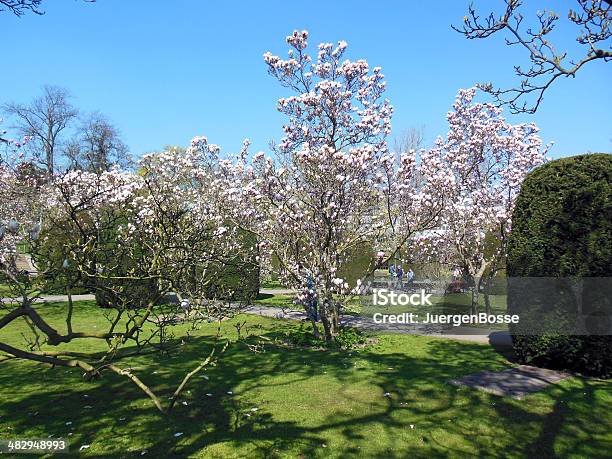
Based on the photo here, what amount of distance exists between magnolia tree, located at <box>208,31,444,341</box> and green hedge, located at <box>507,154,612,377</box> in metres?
2.20

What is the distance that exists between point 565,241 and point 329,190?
4592mm

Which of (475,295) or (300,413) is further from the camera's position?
(475,295)

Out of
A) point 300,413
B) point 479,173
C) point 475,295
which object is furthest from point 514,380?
point 479,173

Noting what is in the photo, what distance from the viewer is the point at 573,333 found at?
714 centimetres

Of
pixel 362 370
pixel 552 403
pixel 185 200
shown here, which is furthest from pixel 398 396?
pixel 185 200

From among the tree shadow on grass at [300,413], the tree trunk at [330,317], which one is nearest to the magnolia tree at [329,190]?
the tree trunk at [330,317]

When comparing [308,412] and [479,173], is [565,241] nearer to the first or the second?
[308,412]

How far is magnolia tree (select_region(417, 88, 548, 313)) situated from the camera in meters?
12.3

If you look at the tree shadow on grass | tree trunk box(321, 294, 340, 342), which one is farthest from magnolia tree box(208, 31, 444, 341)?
the tree shadow on grass

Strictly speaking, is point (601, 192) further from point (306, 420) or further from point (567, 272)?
point (306, 420)

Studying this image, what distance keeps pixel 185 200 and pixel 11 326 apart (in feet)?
20.3

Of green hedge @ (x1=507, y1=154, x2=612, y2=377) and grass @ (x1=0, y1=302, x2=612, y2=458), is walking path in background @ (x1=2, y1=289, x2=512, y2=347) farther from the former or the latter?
green hedge @ (x1=507, y1=154, x2=612, y2=377)

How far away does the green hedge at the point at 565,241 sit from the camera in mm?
7008

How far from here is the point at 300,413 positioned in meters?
5.62
